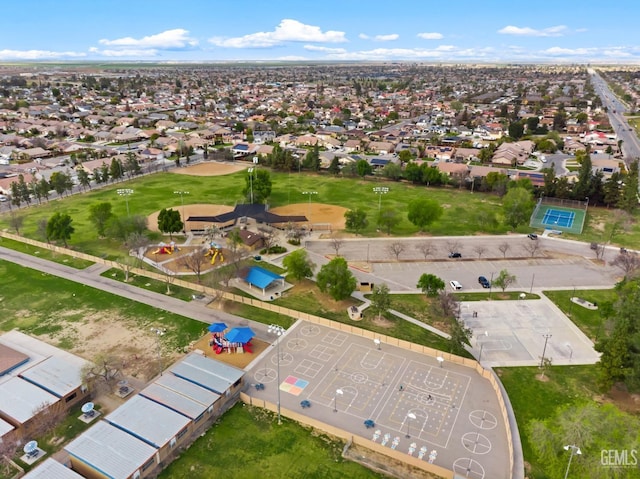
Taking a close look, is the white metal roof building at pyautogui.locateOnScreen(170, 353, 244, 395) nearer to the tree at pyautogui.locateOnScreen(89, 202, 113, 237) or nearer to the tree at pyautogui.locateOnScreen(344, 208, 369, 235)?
the tree at pyautogui.locateOnScreen(344, 208, 369, 235)

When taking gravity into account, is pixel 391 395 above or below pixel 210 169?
below

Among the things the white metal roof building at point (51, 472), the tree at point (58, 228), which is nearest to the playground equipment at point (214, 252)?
the tree at point (58, 228)

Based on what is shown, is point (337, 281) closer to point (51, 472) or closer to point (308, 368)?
point (308, 368)

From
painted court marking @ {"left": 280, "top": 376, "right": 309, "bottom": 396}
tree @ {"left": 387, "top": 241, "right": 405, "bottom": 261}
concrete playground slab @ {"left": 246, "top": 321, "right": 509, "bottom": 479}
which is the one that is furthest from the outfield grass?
tree @ {"left": 387, "top": 241, "right": 405, "bottom": 261}

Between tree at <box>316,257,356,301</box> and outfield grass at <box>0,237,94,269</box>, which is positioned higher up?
tree at <box>316,257,356,301</box>

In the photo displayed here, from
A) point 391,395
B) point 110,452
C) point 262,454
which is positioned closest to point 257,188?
point 391,395

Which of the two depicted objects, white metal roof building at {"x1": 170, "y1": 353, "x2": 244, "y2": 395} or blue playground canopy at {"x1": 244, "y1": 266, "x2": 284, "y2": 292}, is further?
blue playground canopy at {"x1": 244, "y1": 266, "x2": 284, "y2": 292}
